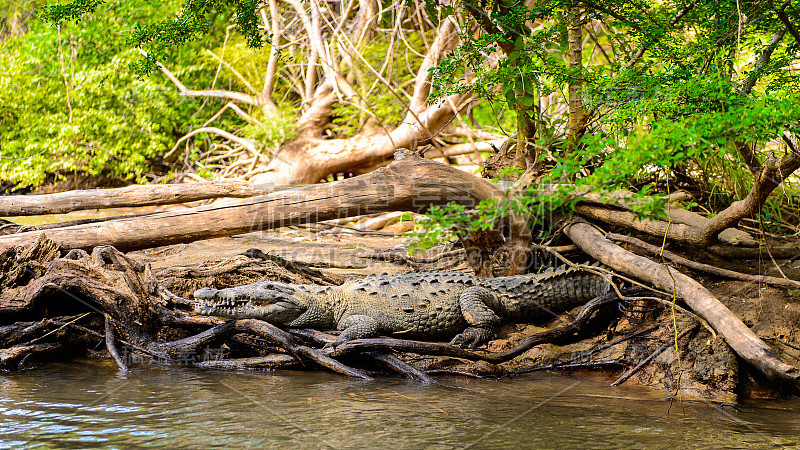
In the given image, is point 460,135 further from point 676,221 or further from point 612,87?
point 612,87

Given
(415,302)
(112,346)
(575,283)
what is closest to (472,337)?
(415,302)

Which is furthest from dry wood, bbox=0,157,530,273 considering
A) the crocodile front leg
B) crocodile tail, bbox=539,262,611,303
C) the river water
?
the river water

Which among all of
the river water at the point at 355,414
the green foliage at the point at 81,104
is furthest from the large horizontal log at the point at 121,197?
the green foliage at the point at 81,104

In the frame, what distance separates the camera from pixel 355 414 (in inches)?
129

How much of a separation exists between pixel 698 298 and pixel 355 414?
7.87 feet

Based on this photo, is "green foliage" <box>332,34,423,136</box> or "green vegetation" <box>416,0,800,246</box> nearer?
"green vegetation" <box>416,0,800,246</box>

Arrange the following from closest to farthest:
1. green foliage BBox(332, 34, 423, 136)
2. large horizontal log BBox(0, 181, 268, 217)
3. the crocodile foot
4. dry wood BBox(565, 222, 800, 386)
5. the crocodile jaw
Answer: dry wood BBox(565, 222, 800, 386) → the crocodile jaw → the crocodile foot → large horizontal log BBox(0, 181, 268, 217) → green foliage BBox(332, 34, 423, 136)

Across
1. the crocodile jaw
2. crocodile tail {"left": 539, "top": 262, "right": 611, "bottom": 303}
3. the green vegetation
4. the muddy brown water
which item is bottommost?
the muddy brown water

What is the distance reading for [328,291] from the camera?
495cm

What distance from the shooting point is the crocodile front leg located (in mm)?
4832

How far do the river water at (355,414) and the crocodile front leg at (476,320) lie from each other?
2.10 feet

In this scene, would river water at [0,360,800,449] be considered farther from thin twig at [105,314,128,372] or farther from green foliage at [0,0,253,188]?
green foliage at [0,0,253,188]

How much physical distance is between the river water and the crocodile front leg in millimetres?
639

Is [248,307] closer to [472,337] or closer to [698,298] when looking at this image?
[472,337]
